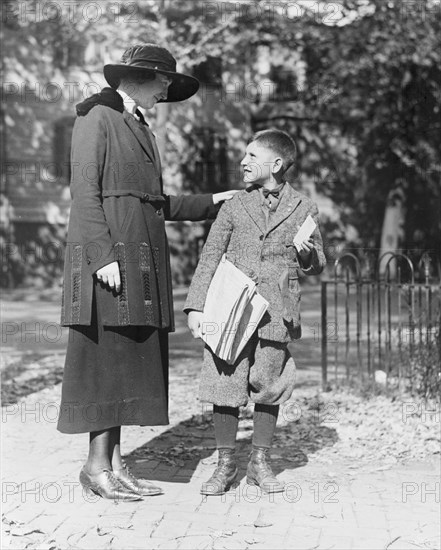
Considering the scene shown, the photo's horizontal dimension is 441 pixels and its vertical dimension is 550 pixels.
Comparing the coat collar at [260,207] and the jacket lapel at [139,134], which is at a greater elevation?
the jacket lapel at [139,134]

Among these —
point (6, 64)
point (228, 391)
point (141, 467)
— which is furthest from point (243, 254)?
point (6, 64)

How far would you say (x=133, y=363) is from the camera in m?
4.66

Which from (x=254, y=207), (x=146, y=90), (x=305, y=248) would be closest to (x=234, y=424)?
(x=305, y=248)

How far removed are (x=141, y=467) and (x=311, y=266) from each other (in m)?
1.65

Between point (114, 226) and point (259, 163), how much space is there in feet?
2.80

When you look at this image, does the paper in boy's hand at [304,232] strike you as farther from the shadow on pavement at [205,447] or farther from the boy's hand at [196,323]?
the shadow on pavement at [205,447]

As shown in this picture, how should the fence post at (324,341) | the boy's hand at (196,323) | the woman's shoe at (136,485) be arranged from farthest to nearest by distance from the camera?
the fence post at (324,341) → the boy's hand at (196,323) → the woman's shoe at (136,485)

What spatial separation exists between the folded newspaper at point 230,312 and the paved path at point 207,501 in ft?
2.57

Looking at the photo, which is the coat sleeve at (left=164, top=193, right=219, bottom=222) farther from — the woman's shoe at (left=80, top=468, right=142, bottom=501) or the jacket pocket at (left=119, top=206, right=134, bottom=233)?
the woman's shoe at (left=80, top=468, right=142, bottom=501)

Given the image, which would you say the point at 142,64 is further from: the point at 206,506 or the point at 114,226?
the point at 206,506

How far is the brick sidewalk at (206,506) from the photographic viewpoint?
4039 millimetres

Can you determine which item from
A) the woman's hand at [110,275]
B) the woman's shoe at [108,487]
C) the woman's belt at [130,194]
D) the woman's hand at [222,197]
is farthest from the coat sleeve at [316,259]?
the woman's shoe at [108,487]

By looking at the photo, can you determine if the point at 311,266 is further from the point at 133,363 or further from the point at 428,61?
the point at 428,61

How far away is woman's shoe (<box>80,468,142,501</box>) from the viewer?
4.62m
